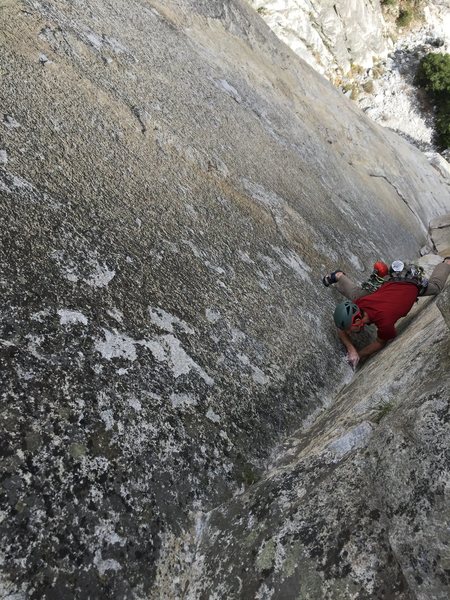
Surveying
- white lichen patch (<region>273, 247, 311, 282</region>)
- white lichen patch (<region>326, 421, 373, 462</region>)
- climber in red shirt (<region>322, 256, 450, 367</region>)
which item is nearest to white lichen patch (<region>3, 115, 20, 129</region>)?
white lichen patch (<region>273, 247, 311, 282</region>)

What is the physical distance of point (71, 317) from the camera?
130 inches

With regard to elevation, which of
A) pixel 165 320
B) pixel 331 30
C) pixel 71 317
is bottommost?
pixel 165 320

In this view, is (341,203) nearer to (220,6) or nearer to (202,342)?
(220,6)

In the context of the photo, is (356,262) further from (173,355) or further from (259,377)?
(173,355)

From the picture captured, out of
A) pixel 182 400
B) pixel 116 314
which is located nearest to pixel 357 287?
pixel 182 400

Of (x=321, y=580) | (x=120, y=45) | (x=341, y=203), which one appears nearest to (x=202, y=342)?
(x=321, y=580)

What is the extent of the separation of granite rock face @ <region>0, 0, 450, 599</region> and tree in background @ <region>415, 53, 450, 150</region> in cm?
2487

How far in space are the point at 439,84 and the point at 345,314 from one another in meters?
28.4

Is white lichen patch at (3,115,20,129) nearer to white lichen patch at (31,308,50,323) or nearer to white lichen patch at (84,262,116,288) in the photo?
white lichen patch at (84,262,116,288)

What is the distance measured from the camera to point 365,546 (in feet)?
8.58

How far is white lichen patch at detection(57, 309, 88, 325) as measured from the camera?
3.25 m

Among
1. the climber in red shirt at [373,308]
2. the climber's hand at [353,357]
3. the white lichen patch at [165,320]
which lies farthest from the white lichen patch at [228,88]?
the white lichen patch at [165,320]

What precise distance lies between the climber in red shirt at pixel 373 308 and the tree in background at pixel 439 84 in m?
26.8

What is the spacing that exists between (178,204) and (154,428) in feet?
9.73
